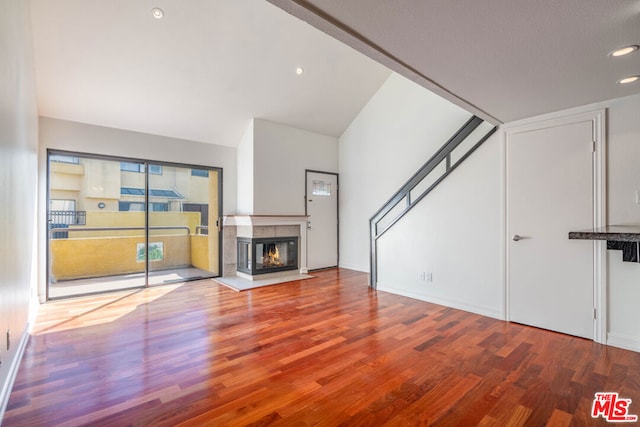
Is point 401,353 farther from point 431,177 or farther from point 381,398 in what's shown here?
point 431,177

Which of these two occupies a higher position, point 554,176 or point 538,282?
point 554,176

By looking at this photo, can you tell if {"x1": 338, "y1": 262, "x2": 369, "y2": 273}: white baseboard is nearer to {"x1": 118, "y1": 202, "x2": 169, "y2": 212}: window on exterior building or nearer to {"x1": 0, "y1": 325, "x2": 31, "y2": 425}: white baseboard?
{"x1": 118, "y1": 202, "x2": 169, "y2": 212}: window on exterior building

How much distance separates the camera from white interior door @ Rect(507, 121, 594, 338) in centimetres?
284

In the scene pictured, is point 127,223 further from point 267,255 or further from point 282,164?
point 282,164

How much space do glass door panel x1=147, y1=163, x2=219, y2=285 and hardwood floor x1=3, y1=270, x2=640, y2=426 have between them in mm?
1755

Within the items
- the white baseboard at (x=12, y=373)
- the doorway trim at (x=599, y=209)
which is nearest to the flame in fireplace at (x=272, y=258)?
the white baseboard at (x=12, y=373)

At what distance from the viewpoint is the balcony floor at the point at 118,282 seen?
177 inches

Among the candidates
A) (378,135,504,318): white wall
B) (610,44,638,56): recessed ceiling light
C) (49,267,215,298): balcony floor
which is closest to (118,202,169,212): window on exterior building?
(49,267,215,298): balcony floor

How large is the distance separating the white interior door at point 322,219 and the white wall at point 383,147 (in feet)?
0.60

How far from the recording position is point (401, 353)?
2543 mm

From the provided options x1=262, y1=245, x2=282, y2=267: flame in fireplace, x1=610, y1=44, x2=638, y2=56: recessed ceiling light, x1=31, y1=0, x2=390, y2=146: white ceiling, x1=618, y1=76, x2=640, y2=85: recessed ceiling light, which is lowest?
x1=262, y1=245, x2=282, y2=267: flame in fireplace

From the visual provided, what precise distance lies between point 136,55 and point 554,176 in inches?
193

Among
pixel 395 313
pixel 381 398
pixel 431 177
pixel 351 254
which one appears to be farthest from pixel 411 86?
pixel 381 398

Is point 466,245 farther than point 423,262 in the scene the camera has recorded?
No
